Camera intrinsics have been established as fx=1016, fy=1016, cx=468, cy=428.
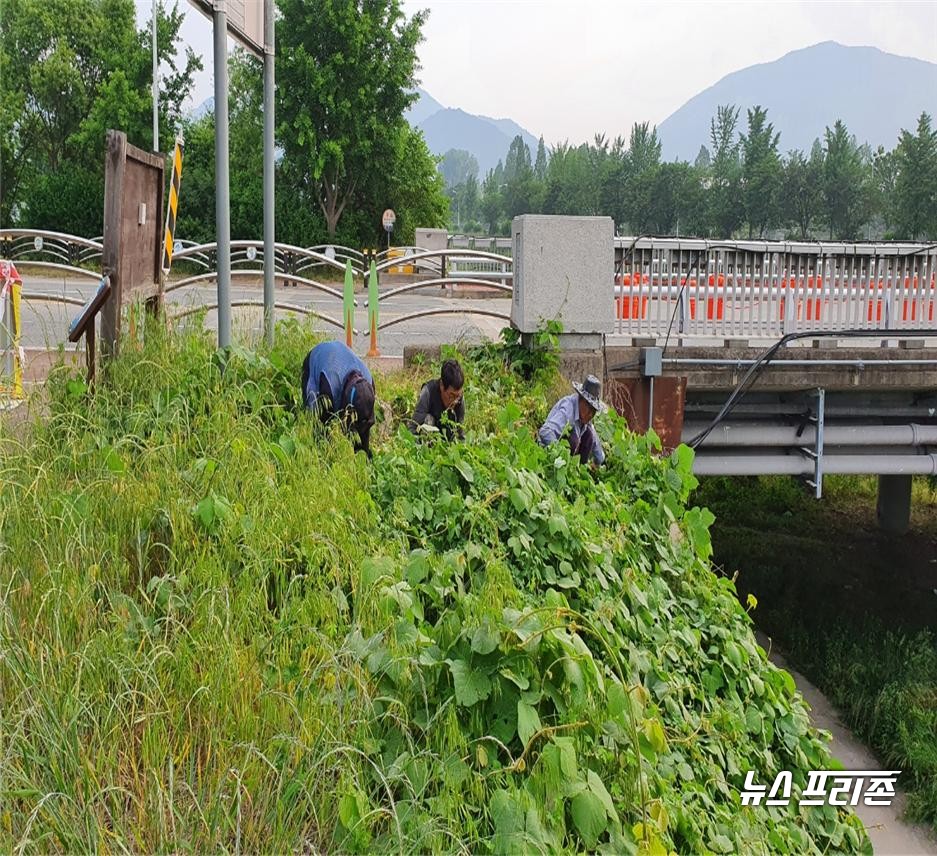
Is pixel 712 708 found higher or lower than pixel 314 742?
lower

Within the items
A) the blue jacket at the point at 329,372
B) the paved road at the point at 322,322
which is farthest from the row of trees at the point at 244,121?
the blue jacket at the point at 329,372

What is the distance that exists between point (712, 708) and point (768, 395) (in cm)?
630

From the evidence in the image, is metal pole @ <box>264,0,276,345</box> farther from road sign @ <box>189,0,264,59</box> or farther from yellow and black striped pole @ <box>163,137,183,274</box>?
yellow and black striped pole @ <box>163,137,183,274</box>

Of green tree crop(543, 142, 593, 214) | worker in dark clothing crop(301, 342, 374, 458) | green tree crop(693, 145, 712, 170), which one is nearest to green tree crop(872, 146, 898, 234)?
green tree crop(693, 145, 712, 170)

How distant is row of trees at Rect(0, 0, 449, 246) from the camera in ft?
125

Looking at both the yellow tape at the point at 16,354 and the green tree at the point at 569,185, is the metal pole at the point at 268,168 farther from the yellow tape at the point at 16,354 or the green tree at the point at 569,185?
the green tree at the point at 569,185

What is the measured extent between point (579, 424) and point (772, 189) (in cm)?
6905

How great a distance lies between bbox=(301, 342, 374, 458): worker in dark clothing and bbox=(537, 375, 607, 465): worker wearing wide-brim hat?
5.68 ft

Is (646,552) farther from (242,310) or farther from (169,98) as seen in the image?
(169,98)

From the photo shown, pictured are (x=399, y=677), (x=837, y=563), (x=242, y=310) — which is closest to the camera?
(x=399, y=677)

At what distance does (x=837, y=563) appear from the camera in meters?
17.4

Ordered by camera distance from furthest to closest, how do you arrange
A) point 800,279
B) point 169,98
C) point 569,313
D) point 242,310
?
point 169,98
point 800,279
point 569,313
point 242,310

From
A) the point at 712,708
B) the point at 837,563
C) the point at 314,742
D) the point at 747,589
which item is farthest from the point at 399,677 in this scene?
the point at 837,563

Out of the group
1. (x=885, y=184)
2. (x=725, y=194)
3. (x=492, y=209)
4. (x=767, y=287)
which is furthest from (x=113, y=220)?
(x=492, y=209)
